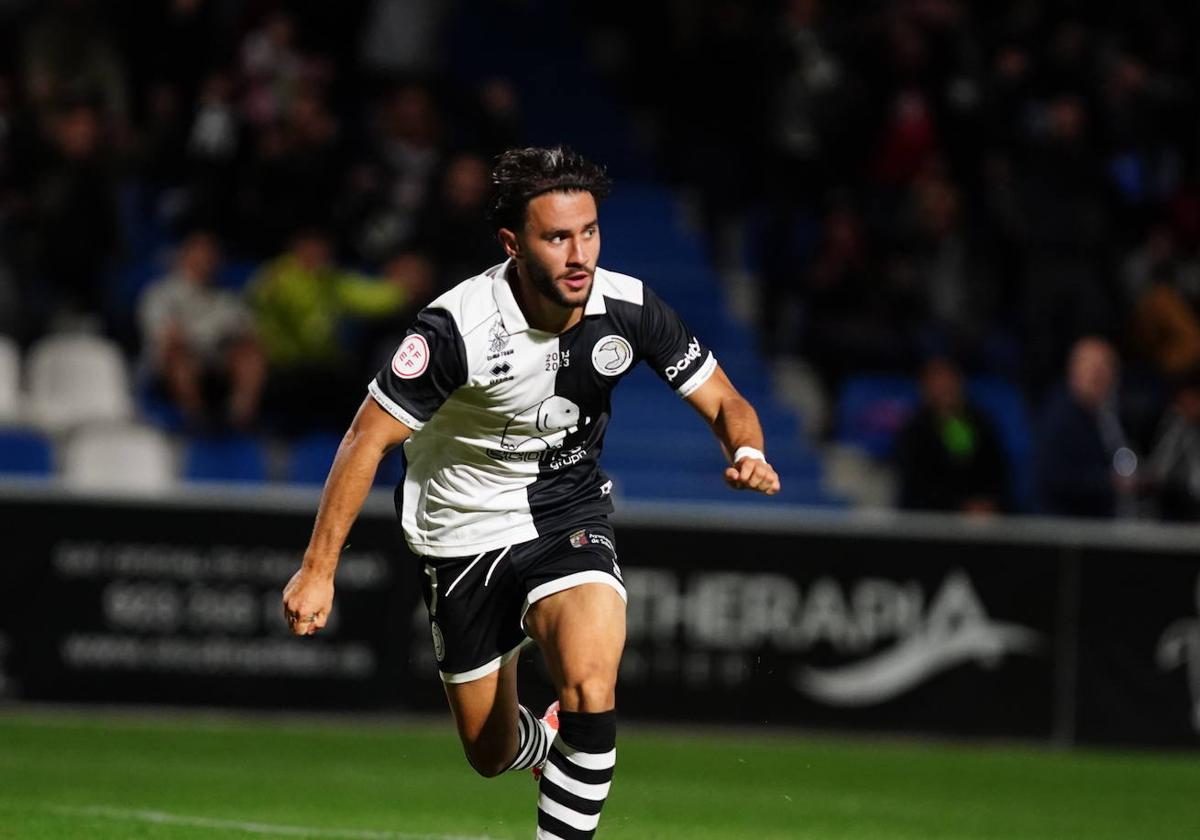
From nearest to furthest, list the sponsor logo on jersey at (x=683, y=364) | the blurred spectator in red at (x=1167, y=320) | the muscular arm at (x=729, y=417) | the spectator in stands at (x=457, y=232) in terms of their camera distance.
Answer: the muscular arm at (x=729, y=417), the sponsor logo on jersey at (x=683, y=364), the spectator in stands at (x=457, y=232), the blurred spectator in red at (x=1167, y=320)

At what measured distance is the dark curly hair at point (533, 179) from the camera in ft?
21.1

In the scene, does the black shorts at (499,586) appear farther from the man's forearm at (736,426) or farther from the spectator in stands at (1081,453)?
the spectator in stands at (1081,453)

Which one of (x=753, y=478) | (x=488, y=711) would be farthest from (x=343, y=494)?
(x=753, y=478)

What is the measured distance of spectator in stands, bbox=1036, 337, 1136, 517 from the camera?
45.6 feet

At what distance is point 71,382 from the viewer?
14.5 meters

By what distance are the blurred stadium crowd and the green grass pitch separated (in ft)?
8.26

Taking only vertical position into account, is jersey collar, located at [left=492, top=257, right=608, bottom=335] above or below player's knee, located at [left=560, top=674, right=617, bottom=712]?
above

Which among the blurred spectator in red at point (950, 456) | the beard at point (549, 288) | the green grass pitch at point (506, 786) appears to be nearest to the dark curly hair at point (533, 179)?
the beard at point (549, 288)

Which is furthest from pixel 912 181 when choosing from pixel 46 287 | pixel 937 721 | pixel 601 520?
pixel 601 520

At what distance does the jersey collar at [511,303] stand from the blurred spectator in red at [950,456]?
24.6ft

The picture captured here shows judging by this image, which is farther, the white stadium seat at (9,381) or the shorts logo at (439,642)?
the white stadium seat at (9,381)

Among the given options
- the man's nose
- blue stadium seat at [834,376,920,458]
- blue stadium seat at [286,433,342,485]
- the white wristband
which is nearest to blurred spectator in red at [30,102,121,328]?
blue stadium seat at [286,433,342,485]

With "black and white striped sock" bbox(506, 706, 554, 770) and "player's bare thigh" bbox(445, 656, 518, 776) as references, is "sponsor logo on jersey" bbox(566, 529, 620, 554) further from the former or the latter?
"black and white striped sock" bbox(506, 706, 554, 770)

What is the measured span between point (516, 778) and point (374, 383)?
4994 mm
